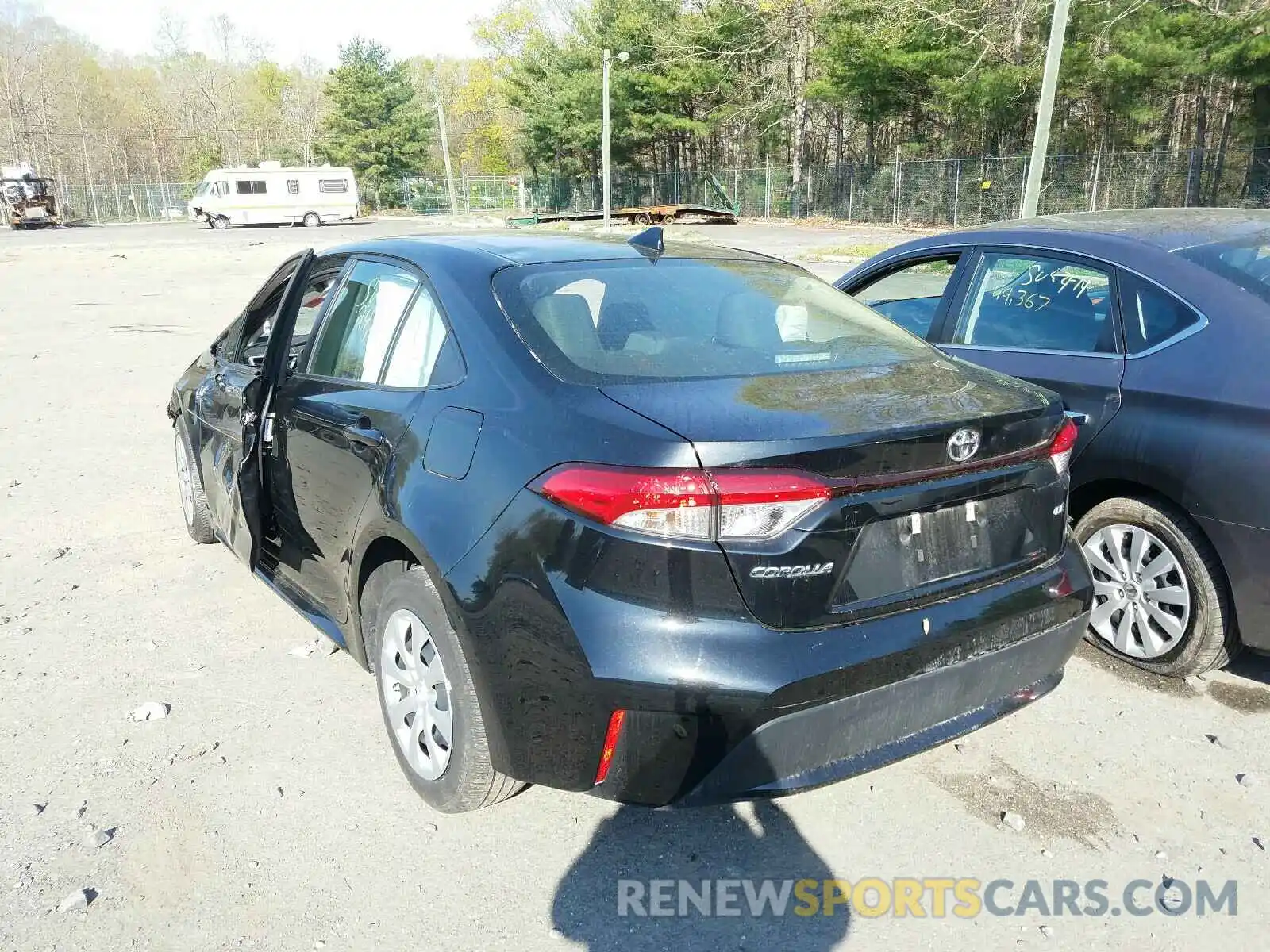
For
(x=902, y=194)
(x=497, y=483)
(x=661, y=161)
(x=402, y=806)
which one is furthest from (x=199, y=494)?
(x=661, y=161)

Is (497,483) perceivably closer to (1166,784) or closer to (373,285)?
(373,285)

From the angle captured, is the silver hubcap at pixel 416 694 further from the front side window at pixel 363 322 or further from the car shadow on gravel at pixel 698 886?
the front side window at pixel 363 322

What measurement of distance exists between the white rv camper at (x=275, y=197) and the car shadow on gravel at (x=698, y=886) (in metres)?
52.9

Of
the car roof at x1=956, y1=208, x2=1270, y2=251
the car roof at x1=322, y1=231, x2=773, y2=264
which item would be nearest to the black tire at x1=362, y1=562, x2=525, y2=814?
the car roof at x1=322, y1=231, x2=773, y2=264

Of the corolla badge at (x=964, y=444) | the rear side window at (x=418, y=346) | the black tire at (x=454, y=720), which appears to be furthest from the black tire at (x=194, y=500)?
the corolla badge at (x=964, y=444)

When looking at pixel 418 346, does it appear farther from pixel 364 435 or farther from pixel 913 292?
pixel 913 292

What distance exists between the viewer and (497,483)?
2.43 m

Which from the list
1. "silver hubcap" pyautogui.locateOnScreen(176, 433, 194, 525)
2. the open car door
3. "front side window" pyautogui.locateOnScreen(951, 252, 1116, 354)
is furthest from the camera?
"silver hubcap" pyautogui.locateOnScreen(176, 433, 194, 525)

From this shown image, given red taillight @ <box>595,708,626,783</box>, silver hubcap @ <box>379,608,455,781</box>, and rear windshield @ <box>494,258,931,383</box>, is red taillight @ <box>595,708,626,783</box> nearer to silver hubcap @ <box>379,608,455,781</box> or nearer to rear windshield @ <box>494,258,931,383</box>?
silver hubcap @ <box>379,608,455,781</box>

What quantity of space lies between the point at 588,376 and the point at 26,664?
2.88 m

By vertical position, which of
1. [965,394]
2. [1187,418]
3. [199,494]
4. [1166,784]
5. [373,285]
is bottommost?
[1166,784]

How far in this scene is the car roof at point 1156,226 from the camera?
384cm

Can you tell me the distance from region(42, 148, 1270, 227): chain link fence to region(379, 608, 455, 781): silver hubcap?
68.2ft

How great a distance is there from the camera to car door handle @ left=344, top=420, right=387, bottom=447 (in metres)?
2.95
